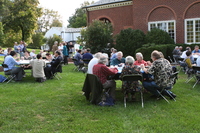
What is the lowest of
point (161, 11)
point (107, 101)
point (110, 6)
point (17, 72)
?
point (107, 101)

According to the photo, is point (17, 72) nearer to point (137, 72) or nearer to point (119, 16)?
point (137, 72)

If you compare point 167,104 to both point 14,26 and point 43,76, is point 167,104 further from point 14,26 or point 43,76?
point 14,26

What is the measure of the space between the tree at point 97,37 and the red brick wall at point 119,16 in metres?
4.10

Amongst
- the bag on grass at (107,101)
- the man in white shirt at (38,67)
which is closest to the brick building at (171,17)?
the man in white shirt at (38,67)

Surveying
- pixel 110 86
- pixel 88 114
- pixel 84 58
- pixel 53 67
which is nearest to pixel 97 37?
pixel 84 58

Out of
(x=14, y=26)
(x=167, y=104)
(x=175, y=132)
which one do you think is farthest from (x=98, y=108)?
(x=14, y=26)

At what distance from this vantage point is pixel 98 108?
6.62 metres

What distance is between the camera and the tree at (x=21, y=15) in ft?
110

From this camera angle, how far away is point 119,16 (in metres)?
24.6

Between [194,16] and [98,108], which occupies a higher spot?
[194,16]

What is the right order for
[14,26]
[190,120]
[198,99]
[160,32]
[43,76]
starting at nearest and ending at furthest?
[190,120] < [198,99] < [43,76] < [160,32] < [14,26]

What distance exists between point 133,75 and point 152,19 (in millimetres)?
15865

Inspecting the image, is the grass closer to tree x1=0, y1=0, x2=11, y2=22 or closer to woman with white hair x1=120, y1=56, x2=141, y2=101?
woman with white hair x1=120, y1=56, x2=141, y2=101

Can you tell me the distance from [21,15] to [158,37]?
2109 cm
